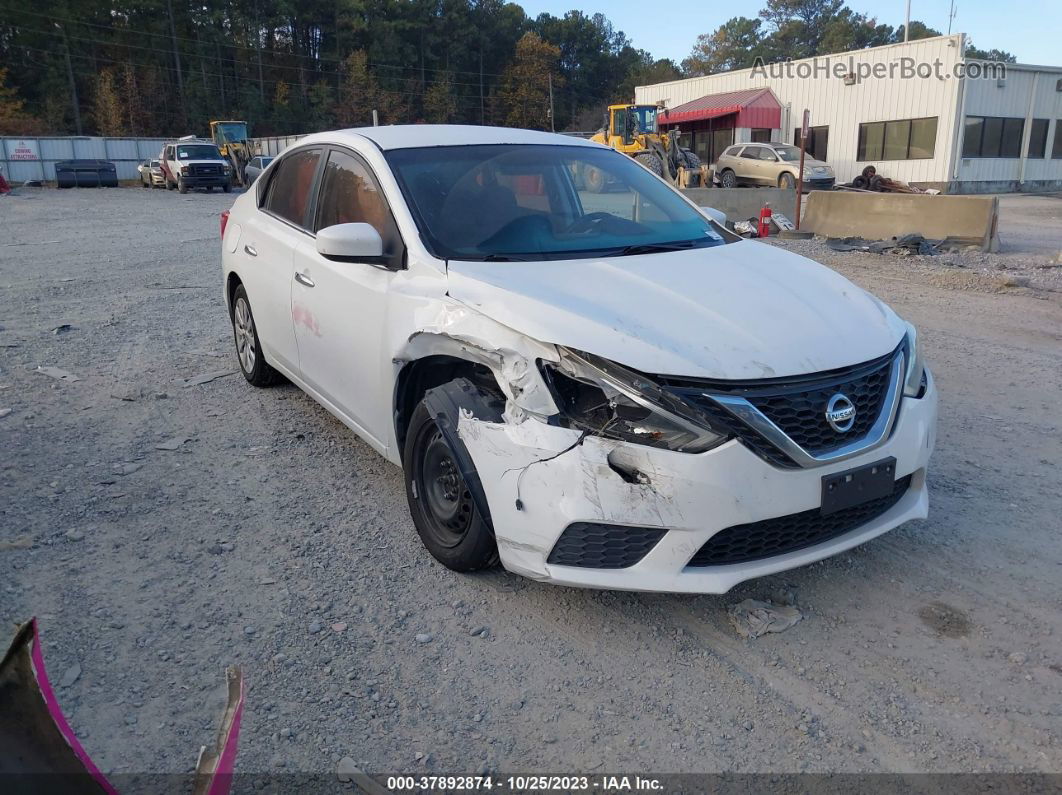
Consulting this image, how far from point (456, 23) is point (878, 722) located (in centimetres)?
7990

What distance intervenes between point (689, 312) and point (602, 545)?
888mm

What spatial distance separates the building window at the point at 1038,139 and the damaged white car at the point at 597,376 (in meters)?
33.9

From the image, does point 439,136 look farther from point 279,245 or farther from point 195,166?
point 195,166

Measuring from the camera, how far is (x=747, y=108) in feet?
118

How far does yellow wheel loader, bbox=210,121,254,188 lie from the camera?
3962cm

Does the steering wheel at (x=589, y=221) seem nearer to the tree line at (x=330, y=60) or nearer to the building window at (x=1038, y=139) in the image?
the building window at (x=1038, y=139)

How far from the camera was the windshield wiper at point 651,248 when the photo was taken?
381 centimetres

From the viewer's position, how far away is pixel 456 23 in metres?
74.7

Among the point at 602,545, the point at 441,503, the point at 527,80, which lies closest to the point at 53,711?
the point at 602,545

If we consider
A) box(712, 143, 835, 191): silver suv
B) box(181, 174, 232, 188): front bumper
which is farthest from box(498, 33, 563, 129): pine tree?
box(712, 143, 835, 191): silver suv

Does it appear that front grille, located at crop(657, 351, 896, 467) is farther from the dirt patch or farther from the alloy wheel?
the alloy wheel

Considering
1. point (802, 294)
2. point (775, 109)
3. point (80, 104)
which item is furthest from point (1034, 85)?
point (80, 104)

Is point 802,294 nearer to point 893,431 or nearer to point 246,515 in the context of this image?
point 893,431

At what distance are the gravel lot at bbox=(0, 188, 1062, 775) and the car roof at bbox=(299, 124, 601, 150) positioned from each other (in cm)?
167
